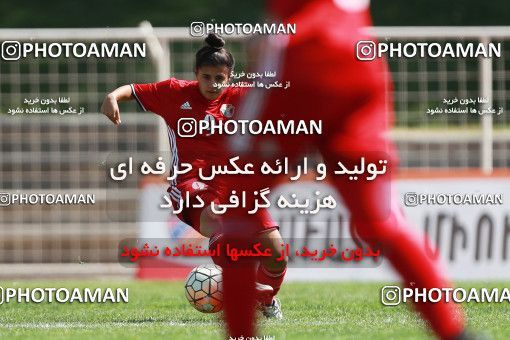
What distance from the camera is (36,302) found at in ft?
24.9

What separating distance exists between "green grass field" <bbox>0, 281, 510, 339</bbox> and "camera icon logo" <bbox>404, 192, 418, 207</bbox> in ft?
7.07

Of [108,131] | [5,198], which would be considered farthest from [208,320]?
[108,131]

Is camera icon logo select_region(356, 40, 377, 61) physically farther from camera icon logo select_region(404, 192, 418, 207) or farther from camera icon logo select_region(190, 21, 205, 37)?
camera icon logo select_region(404, 192, 418, 207)

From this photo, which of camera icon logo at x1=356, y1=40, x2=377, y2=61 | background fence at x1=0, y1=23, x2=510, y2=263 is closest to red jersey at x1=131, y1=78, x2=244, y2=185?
camera icon logo at x1=356, y1=40, x2=377, y2=61

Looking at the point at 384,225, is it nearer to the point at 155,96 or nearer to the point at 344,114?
the point at 344,114

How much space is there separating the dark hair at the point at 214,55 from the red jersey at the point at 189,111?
0.25 meters

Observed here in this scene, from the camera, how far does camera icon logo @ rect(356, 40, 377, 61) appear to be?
4.05m

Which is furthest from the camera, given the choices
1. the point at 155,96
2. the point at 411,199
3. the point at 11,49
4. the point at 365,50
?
the point at 11,49

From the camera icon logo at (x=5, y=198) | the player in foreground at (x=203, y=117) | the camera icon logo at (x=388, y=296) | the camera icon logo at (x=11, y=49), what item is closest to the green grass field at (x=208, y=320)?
the camera icon logo at (x=388, y=296)

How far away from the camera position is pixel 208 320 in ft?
21.8

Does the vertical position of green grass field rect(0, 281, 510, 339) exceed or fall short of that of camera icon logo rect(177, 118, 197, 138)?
it falls short

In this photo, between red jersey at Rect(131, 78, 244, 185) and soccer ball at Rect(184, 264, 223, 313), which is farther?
red jersey at Rect(131, 78, 244, 185)

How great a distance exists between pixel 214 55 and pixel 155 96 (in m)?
0.60

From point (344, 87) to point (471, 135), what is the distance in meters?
8.36
